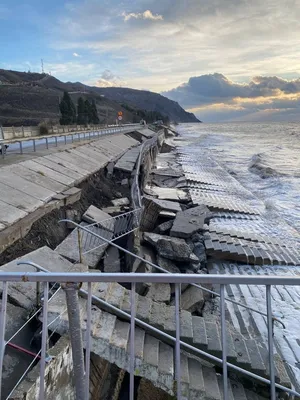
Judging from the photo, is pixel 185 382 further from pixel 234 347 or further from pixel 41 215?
pixel 41 215

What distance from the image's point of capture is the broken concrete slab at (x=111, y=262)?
6000 millimetres

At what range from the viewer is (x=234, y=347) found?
4.12 meters

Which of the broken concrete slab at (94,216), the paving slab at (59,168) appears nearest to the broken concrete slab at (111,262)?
the broken concrete slab at (94,216)

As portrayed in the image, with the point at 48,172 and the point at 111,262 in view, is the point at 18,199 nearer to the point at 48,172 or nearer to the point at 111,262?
the point at 111,262

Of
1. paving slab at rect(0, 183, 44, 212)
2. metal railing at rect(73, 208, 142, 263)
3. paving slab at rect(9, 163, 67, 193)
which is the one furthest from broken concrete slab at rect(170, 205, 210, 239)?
paving slab at rect(0, 183, 44, 212)

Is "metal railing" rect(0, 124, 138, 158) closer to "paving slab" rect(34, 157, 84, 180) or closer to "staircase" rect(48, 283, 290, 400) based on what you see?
"paving slab" rect(34, 157, 84, 180)

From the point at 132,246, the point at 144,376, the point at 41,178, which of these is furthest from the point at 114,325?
the point at 41,178

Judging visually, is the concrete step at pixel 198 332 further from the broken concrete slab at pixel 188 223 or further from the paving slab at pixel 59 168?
the paving slab at pixel 59 168

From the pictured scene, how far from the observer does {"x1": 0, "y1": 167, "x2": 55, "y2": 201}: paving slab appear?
22.8 ft

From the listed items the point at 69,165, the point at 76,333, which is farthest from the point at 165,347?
the point at 69,165

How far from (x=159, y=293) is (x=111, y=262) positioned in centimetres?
126

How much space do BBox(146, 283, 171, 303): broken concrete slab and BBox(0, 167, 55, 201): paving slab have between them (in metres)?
3.23

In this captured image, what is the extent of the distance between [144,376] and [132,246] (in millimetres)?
3735

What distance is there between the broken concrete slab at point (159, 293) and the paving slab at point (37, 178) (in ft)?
12.3
